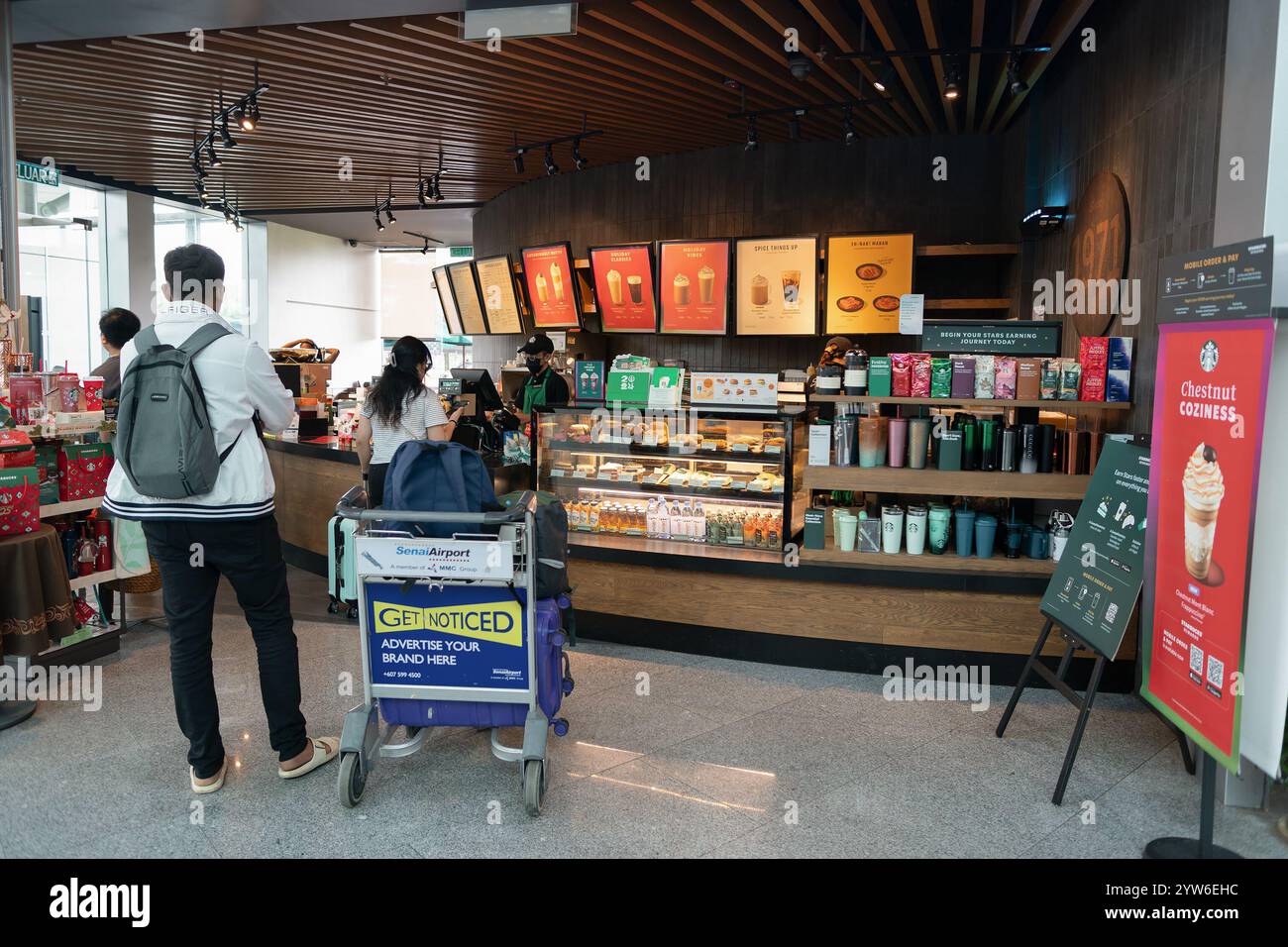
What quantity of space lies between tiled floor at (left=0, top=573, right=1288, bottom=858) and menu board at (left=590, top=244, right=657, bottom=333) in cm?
491

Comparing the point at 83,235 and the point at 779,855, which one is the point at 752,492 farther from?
the point at 83,235

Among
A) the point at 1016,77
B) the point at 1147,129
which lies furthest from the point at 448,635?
the point at 1016,77

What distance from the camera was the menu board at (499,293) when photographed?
988cm

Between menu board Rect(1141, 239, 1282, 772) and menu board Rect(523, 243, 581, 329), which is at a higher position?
menu board Rect(523, 243, 581, 329)

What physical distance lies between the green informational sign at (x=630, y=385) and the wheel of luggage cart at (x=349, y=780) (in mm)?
2483

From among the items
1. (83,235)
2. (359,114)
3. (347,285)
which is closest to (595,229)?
(359,114)

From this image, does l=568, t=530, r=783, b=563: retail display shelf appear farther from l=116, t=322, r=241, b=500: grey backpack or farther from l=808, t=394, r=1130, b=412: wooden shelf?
l=116, t=322, r=241, b=500: grey backpack

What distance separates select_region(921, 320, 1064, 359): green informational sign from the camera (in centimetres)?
432

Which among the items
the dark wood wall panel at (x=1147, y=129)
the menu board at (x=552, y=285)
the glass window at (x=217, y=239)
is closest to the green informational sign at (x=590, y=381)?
the dark wood wall panel at (x=1147, y=129)

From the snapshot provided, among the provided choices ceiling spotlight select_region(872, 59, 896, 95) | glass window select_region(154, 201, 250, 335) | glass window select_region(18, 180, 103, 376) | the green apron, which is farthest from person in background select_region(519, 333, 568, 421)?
glass window select_region(154, 201, 250, 335)

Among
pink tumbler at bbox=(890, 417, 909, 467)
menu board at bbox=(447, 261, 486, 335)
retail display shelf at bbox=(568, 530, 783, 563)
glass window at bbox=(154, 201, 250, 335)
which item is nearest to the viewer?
pink tumbler at bbox=(890, 417, 909, 467)

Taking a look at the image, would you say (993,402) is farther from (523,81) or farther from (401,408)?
(523,81)
